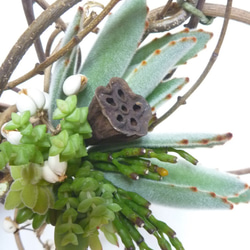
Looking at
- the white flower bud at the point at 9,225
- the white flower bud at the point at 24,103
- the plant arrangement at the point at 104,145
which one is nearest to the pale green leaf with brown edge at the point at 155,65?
the plant arrangement at the point at 104,145

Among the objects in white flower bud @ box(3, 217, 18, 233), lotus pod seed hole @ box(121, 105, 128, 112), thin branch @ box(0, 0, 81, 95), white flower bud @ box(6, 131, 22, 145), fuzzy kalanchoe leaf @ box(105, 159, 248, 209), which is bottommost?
white flower bud @ box(3, 217, 18, 233)

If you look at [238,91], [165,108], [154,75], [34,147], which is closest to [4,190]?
[34,147]

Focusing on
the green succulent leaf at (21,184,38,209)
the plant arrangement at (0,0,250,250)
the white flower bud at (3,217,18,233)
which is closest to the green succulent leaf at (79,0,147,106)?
the plant arrangement at (0,0,250,250)

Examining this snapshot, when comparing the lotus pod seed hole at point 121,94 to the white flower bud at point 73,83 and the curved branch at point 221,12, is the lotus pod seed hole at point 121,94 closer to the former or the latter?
the white flower bud at point 73,83

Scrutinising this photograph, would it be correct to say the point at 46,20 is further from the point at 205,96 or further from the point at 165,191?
the point at 205,96

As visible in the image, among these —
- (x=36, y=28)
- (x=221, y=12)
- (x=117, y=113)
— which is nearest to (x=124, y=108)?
(x=117, y=113)

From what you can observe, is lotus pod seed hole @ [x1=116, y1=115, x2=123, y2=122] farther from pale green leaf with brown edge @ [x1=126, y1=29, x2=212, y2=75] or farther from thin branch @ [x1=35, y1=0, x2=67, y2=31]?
thin branch @ [x1=35, y1=0, x2=67, y2=31]

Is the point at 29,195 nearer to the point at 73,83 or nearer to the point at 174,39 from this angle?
the point at 73,83

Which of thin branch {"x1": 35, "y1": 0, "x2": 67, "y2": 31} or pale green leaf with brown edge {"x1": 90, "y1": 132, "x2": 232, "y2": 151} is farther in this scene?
thin branch {"x1": 35, "y1": 0, "x2": 67, "y2": 31}
